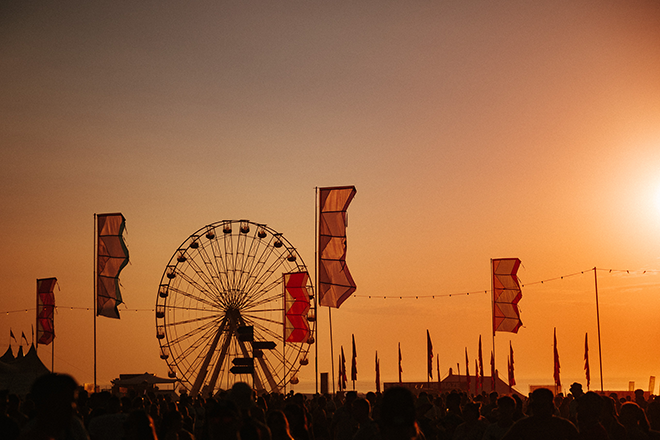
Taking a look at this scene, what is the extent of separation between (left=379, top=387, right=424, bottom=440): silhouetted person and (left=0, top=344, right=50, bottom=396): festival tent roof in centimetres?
4956

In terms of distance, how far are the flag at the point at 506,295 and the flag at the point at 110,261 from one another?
852 inches

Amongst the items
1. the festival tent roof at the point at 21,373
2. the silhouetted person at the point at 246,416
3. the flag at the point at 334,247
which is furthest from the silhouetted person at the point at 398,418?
the festival tent roof at the point at 21,373

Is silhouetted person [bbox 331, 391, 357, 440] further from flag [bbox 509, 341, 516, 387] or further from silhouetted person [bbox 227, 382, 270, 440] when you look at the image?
flag [bbox 509, 341, 516, 387]

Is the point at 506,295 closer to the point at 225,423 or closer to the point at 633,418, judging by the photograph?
the point at 633,418

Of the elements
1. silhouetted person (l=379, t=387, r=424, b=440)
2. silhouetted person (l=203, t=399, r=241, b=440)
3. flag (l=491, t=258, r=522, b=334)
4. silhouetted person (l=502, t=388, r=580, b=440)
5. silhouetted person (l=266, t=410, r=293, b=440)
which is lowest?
silhouetted person (l=266, t=410, r=293, b=440)

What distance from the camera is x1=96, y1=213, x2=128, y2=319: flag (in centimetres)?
3759

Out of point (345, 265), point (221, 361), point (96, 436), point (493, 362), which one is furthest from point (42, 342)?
point (96, 436)

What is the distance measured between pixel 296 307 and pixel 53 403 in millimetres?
38586

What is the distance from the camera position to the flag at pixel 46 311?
163 ft

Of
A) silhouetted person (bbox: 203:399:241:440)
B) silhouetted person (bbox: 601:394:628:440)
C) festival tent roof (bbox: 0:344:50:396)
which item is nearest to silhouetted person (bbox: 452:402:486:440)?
silhouetted person (bbox: 601:394:628:440)

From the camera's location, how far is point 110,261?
3784 centimetres

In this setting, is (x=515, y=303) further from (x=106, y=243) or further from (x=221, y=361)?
(x=106, y=243)

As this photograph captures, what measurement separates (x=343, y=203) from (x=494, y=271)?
18.0 metres

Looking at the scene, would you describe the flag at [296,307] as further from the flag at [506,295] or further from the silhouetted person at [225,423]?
the silhouetted person at [225,423]
